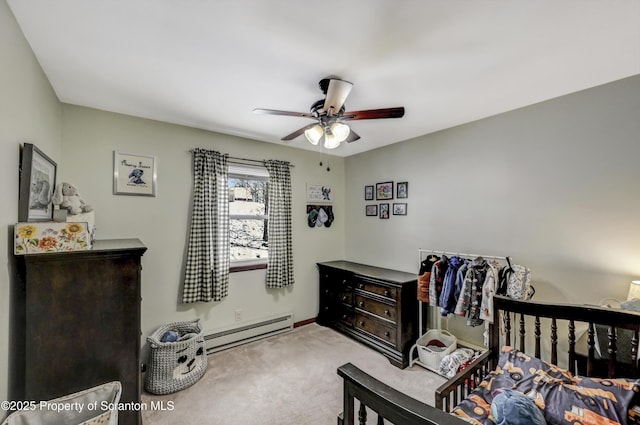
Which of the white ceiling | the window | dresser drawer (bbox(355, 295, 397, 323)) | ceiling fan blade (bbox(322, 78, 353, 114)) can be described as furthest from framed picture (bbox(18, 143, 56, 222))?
dresser drawer (bbox(355, 295, 397, 323))

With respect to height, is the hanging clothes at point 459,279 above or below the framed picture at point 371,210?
below

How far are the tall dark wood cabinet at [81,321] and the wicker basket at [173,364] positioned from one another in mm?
562

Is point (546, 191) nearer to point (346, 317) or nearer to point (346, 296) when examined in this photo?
point (346, 296)

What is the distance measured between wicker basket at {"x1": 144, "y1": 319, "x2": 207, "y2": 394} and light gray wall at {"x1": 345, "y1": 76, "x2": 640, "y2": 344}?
8.09ft

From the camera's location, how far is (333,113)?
6.30ft

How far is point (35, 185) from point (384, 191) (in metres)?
3.25

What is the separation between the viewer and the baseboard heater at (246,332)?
9.46 feet

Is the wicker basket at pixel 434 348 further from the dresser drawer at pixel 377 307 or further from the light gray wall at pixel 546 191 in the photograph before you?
the dresser drawer at pixel 377 307

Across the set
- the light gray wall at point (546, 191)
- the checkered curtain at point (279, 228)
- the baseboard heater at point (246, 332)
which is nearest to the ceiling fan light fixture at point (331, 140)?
the checkered curtain at point (279, 228)

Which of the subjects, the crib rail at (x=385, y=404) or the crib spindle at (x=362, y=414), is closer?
the crib rail at (x=385, y=404)

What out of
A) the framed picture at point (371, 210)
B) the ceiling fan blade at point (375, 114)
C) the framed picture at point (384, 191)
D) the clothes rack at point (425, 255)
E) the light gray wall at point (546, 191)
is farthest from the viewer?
the framed picture at point (371, 210)

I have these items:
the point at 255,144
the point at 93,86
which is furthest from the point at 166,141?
the point at 255,144

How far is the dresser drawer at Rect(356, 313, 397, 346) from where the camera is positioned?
2.78 m

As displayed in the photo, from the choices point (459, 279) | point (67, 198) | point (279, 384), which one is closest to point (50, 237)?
point (67, 198)
